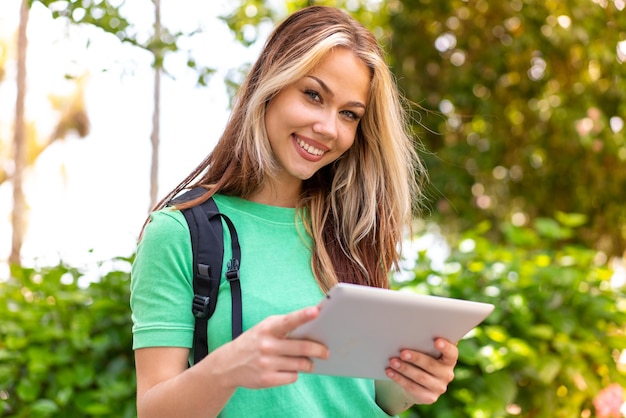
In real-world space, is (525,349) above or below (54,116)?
above

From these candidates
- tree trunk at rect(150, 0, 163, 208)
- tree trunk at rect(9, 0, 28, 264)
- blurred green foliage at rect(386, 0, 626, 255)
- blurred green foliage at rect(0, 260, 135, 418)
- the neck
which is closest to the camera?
the neck

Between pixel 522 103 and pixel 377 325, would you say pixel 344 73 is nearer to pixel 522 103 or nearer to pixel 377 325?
pixel 377 325

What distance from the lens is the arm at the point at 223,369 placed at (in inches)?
49.8

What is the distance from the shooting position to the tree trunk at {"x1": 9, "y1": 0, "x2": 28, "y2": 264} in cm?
439

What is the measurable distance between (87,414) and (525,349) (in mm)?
1634

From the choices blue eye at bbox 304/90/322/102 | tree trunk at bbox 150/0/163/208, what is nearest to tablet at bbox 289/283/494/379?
blue eye at bbox 304/90/322/102

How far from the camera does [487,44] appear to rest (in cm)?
580

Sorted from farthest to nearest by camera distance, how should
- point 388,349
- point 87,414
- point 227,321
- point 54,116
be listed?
1. point 54,116
2. point 87,414
3. point 227,321
4. point 388,349

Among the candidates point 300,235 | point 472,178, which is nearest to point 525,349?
point 300,235

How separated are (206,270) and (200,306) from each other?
7cm

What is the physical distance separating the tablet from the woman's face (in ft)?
1.59

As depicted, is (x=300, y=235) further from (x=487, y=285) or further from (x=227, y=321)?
(x=487, y=285)

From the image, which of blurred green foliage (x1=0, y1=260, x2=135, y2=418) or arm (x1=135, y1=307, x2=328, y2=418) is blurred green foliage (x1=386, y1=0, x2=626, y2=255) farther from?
arm (x1=135, y1=307, x2=328, y2=418)

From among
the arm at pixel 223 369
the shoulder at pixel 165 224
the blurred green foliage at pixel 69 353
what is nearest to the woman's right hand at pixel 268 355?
the arm at pixel 223 369
